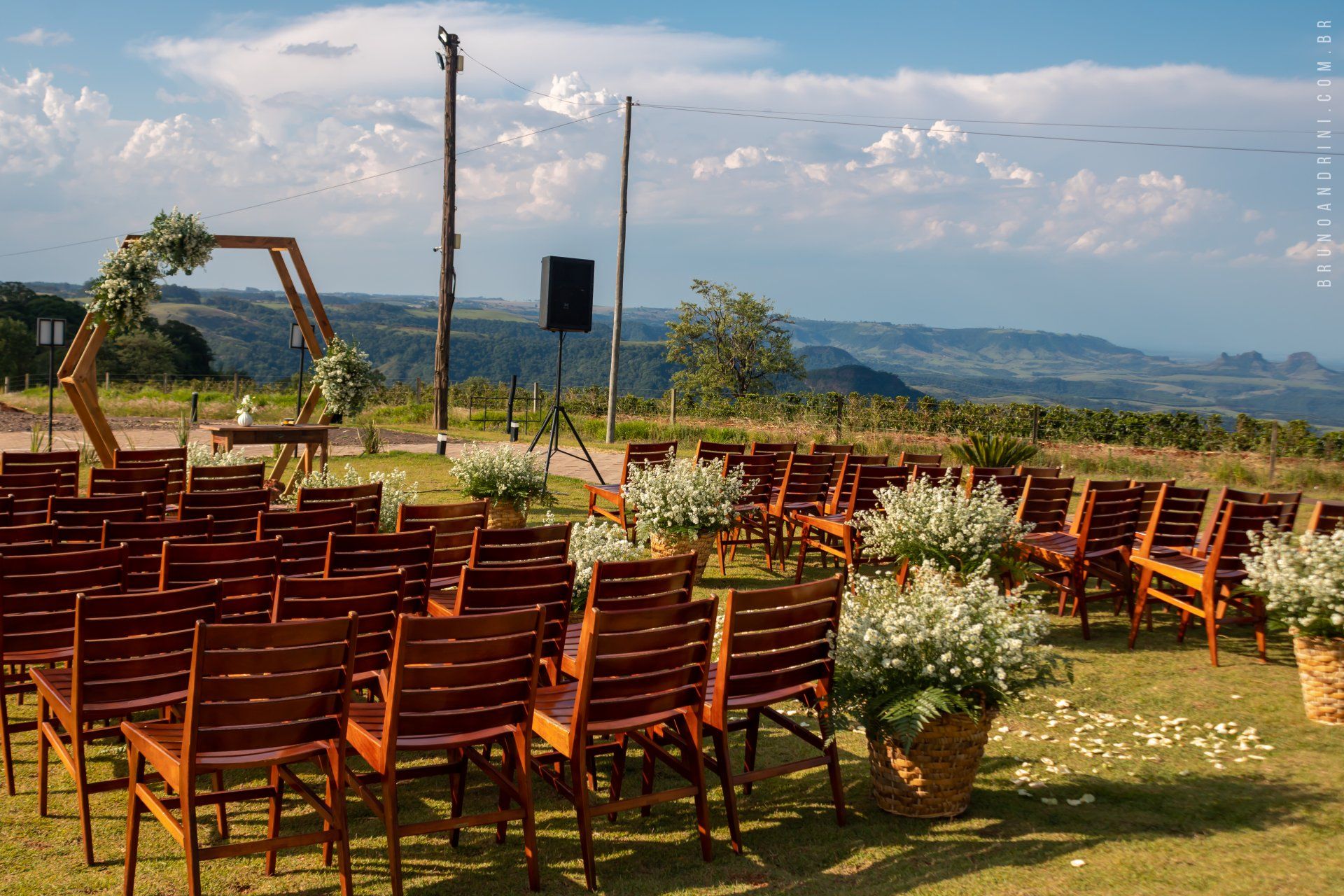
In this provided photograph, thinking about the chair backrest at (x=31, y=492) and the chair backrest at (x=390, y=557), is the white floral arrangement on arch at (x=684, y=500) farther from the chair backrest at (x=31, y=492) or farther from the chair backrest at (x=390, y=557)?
the chair backrest at (x=31, y=492)

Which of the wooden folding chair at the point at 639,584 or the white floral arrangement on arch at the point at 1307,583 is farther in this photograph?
the white floral arrangement on arch at the point at 1307,583

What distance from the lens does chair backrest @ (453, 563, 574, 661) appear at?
399 cm

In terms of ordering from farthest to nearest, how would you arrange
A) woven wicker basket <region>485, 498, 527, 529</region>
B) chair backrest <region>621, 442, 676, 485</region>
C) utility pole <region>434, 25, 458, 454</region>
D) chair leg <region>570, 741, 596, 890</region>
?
utility pole <region>434, 25, 458, 454</region>, woven wicker basket <region>485, 498, 527, 529</region>, chair backrest <region>621, 442, 676, 485</region>, chair leg <region>570, 741, 596, 890</region>

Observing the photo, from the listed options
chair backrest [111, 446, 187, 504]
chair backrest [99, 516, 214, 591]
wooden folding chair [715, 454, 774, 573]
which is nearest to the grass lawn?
chair backrest [99, 516, 214, 591]

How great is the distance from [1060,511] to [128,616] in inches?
249

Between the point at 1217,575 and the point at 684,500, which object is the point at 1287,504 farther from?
the point at 684,500

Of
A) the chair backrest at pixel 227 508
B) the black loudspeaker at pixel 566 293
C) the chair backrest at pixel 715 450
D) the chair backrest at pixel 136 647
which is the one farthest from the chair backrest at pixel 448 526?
Result: the black loudspeaker at pixel 566 293

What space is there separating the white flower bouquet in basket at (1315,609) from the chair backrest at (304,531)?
464cm

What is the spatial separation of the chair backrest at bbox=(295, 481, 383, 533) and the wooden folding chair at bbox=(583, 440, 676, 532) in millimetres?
2428

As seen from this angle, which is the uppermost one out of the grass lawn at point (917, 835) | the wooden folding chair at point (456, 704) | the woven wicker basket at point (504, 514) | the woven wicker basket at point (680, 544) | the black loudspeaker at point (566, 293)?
the black loudspeaker at point (566, 293)

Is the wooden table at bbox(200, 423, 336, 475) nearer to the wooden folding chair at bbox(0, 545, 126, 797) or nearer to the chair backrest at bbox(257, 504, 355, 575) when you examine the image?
the chair backrest at bbox(257, 504, 355, 575)

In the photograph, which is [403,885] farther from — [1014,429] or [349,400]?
[1014,429]

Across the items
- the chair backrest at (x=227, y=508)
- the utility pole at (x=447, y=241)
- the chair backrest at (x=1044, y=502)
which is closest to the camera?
the chair backrest at (x=227, y=508)

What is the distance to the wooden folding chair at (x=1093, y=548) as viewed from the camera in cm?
672
